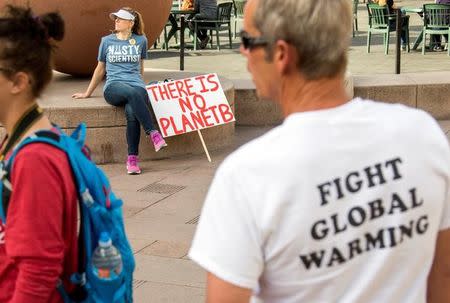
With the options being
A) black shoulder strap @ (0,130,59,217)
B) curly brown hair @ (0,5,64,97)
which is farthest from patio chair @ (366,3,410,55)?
black shoulder strap @ (0,130,59,217)

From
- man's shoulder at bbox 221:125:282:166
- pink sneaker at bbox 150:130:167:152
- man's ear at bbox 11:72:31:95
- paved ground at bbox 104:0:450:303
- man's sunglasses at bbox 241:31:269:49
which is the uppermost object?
man's sunglasses at bbox 241:31:269:49

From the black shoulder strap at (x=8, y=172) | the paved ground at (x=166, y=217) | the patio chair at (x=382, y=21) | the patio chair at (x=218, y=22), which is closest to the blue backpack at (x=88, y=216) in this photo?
the black shoulder strap at (x=8, y=172)

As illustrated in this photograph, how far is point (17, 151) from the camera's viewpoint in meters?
2.36

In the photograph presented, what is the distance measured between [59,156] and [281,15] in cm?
82

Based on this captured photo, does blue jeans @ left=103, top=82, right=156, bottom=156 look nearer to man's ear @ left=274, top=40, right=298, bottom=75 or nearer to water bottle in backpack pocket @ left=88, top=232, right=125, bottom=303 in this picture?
water bottle in backpack pocket @ left=88, top=232, right=125, bottom=303

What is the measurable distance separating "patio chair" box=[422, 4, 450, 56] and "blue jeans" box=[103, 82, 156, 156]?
847 cm

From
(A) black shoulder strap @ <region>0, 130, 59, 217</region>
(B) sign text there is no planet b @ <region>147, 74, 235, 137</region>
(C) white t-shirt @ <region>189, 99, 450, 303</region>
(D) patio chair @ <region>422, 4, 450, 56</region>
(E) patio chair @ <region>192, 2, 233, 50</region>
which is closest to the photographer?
(C) white t-shirt @ <region>189, 99, 450, 303</region>

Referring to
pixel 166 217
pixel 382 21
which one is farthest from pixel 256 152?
pixel 382 21

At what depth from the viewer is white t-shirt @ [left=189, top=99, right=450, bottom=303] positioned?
1.80 meters

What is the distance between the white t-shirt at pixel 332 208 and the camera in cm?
180

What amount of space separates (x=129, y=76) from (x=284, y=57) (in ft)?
22.6

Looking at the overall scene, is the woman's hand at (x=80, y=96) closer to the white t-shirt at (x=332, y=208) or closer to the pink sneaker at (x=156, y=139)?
the pink sneaker at (x=156, y=139)

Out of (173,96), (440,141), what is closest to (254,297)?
(440,141)

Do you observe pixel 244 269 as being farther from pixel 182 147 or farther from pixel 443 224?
pixel 182 147
